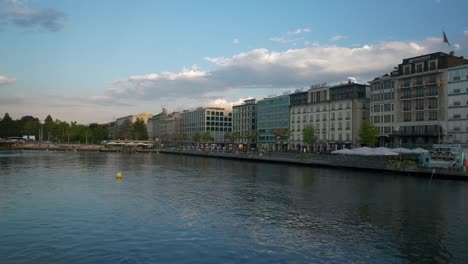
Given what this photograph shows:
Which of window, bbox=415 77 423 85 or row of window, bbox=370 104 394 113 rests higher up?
window, bbox=415 77 423 85

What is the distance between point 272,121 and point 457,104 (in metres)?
80.2

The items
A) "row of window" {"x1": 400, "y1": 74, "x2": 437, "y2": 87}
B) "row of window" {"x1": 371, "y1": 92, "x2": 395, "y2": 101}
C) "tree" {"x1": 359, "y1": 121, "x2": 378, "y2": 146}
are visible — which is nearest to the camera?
"row of window" {"x1": 400, "y1": 74, "x2": 437, "y2": 87}

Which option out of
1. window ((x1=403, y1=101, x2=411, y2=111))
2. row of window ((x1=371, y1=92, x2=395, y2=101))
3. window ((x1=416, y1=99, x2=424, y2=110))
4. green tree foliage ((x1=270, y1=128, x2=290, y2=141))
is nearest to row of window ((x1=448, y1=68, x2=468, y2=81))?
window ((x1=416, y1=99, x2=424, y2=110))

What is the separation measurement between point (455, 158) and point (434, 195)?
928 inches

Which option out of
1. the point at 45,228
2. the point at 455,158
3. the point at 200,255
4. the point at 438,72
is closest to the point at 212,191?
the point at 45,228

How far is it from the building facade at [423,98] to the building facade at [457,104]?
4.25 ft

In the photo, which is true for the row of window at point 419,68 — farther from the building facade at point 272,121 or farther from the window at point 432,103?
the building facade at point 272,121

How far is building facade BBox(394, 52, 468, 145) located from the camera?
310 feet

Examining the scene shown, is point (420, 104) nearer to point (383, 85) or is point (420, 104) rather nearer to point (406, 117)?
point (406, 117)

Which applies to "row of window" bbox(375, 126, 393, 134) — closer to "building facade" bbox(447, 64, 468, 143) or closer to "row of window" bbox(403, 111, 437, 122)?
"row of window" bbox(403, 111, 437, 122)

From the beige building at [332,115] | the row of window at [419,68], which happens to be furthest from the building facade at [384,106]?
the beige building at [332,115]

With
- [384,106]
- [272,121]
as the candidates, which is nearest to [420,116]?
[384,106]

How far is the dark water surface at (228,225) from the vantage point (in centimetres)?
2052

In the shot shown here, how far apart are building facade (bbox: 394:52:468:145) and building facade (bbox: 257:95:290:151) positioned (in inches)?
1936
